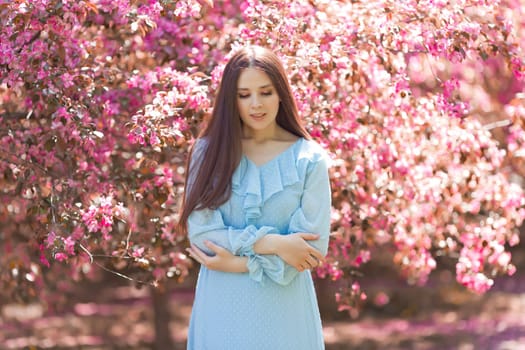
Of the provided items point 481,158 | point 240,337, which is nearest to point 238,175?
point 240,337

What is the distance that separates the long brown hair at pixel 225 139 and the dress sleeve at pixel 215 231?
0.07 ft

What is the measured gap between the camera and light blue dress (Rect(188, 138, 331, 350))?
3.22m

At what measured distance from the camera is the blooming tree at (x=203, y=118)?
14.1 ft

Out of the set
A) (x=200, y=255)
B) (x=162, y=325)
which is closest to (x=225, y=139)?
(x=200, y=255)

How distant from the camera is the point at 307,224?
322 cm

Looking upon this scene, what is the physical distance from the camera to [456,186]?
17.6 ft

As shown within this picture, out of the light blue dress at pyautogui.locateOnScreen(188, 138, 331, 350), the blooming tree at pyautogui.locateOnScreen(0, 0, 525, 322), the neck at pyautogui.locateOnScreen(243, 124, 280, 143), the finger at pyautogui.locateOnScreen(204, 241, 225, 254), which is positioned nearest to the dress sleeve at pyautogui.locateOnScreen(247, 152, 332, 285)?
the light blue dress at pyautogui.locateOnScreen(188, 138, 331, 350)

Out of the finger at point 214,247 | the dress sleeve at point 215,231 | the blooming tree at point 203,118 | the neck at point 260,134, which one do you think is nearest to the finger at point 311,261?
the dress sleeve at point 215,231

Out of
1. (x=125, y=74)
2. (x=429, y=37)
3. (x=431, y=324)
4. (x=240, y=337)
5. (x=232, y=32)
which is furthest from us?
(x=431, y=324)

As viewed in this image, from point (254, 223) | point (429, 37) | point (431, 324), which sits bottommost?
point (431, 324)

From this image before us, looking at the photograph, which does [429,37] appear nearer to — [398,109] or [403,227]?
[398,109]

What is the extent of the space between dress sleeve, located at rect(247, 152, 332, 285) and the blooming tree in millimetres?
1022

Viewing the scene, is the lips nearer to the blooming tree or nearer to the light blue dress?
the light blue dress

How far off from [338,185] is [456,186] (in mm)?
738
